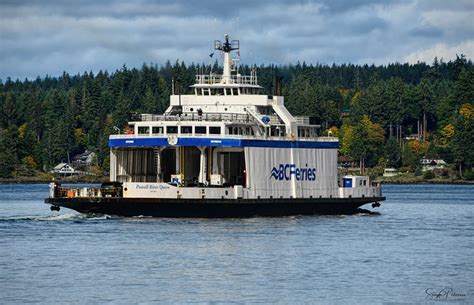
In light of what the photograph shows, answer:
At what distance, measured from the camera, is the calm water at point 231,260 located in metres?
47.6

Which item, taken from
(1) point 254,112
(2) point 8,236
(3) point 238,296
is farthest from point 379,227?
(3) point 238,296

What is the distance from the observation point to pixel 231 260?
186 ft

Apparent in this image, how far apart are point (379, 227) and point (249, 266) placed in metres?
22.9

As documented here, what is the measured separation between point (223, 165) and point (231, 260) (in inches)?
1001

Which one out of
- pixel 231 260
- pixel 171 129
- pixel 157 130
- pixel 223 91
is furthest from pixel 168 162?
pixel 231 260

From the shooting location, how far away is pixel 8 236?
66375 mm

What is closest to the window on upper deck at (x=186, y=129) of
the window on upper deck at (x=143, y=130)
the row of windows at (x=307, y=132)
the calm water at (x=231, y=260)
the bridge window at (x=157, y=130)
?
the bridge window at (x=157, y=130)

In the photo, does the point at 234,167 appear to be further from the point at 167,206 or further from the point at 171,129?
the point at 167,206

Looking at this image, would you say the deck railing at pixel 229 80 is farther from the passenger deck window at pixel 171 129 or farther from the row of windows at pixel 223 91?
the passenger deck window at pixel 171 129

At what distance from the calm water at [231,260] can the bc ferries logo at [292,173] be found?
3063 mm

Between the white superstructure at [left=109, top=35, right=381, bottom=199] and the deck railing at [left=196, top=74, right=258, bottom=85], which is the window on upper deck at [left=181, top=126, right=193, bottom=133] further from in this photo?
the deck railing at [left=196, top=74, right=258, bottom=85]

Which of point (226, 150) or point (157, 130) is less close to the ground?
point (157, 130)

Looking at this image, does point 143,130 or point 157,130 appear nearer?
point 157,130

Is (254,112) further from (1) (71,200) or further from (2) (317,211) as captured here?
(1) (71,200)
